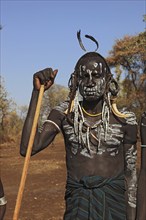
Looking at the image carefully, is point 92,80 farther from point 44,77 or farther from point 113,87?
point 44,77

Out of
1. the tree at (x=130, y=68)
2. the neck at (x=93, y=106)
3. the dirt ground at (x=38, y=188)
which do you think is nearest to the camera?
the neck at (x=93, y=106)

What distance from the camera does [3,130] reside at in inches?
1155

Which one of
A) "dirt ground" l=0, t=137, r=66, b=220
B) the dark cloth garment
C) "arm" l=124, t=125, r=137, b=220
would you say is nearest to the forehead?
"arm" l=124, t=125, r=137, b=220

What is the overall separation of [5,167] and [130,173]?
13.6 meters

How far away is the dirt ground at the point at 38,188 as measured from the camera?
8.48 m

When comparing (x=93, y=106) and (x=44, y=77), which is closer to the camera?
(x=44, y=77)

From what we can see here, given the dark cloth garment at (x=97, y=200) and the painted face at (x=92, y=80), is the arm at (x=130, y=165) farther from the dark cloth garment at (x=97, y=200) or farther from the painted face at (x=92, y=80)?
the painted face at (x=92, y=80)

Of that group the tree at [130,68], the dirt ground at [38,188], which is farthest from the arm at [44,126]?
the tree at [130,68]

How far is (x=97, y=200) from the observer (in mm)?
2844

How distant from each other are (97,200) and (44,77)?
925 millimetres

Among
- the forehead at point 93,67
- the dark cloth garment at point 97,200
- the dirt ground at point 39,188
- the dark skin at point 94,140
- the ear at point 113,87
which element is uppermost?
the forehead at point 93,67

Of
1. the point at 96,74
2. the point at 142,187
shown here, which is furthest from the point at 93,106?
the point at 142,187

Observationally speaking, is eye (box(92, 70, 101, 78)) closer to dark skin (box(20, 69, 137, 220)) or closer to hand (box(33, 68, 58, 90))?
dark skin (box(20, 69, 137, 220))

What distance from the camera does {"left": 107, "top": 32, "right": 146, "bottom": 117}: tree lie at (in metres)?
24.5
